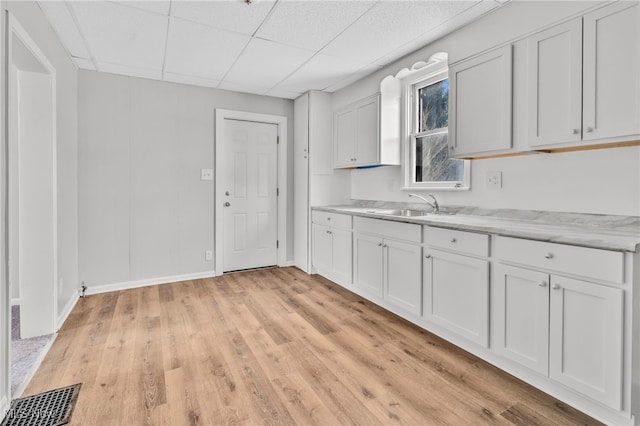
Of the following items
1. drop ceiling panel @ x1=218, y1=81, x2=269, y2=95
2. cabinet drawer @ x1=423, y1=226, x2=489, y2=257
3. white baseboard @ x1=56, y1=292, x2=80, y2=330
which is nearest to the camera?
cabinet drawer @ x1=423, y1=226, x2=489, y2=257

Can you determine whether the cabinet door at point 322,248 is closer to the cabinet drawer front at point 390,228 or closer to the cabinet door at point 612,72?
the cabinet drawer front at point 390,228

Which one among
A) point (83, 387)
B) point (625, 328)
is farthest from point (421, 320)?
point (83, 387)

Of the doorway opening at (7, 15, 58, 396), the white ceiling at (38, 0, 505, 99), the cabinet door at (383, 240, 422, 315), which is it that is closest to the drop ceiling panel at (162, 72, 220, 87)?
the white ceiling at (38, 0, 505, 99)

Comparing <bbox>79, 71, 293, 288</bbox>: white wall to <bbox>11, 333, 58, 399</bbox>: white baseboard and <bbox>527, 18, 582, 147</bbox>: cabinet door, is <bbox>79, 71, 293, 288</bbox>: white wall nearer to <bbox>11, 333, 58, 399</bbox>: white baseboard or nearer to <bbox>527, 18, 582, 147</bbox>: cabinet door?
<bbox>11, 333, 58, 399</bbox>: white baseboard

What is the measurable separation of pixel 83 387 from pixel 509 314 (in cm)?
245

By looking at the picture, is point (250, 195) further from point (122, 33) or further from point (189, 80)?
point (122, 33)

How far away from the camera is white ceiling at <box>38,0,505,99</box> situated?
7.53 feet

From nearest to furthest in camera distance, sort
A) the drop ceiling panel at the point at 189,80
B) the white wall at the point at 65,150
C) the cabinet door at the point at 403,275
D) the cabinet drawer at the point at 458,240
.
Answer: the cabinet drawer at the point at 458,240
the white wall at the point at 65,150
the cabinet door at the point at 403,275
the drop ceiling panel at the point at 189,80

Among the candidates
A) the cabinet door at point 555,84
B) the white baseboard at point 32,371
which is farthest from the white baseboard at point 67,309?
the cabinet door at point 555,84

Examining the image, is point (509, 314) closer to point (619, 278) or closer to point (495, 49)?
point (619, 278)

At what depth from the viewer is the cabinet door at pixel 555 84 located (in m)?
1.83

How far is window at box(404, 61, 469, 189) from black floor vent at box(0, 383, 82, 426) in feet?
9.80

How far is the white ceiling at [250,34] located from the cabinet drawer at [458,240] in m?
1.56

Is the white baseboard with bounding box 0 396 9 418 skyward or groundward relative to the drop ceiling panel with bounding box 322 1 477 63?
groundward
